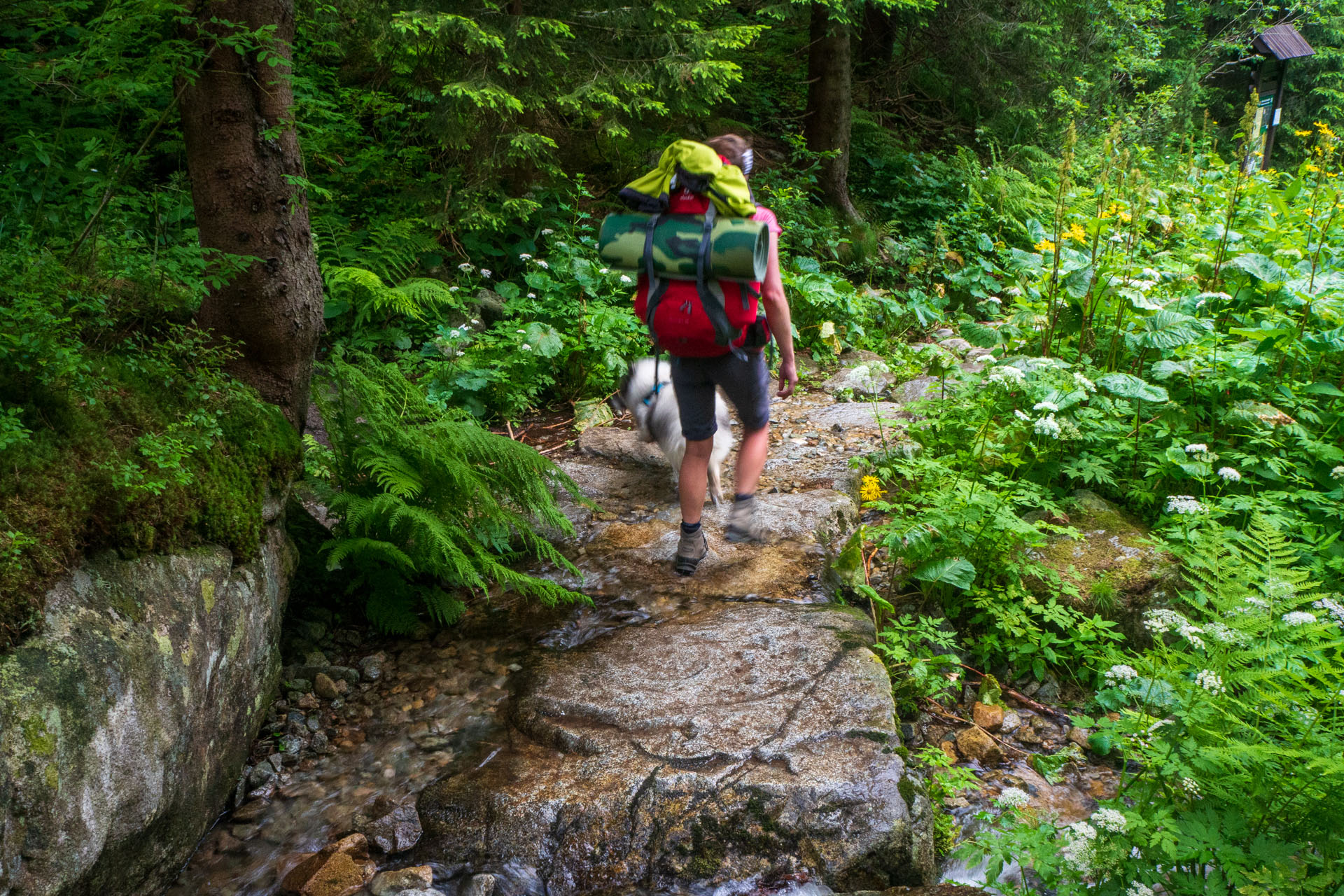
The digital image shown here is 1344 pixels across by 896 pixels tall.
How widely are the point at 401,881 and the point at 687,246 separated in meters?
2.56

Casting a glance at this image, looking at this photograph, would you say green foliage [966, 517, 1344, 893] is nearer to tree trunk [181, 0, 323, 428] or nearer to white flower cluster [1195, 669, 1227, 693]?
white flower cluster [1195, 669, 1227, 693]

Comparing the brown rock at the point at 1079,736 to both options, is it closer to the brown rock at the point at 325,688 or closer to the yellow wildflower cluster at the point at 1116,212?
the brown rock at the point at 325,688

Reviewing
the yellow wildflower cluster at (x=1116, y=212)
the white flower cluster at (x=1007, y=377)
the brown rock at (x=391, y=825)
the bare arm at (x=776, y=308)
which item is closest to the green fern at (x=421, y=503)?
the brown rock at (x=391, y=825)

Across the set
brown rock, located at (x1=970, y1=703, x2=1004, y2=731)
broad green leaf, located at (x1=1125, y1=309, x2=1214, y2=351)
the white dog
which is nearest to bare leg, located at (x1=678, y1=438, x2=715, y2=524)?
the white dog

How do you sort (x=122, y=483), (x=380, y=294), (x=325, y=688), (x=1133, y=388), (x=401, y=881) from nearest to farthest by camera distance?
(x=122, y=483)
(x=401, y=881)
(x=325, y=688)
(x=1133, y=388)
(x=380, y=294)

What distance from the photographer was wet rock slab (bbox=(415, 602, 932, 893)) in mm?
2662

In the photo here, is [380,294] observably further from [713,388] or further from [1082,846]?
[1082,846]

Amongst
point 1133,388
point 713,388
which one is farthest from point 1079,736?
point 713,388

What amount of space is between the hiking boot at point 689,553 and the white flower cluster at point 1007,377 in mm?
1814

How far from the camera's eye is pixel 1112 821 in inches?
85.5

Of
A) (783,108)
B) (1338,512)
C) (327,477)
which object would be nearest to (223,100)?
(327,477)

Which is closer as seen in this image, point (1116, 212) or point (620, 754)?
point (620, 754)

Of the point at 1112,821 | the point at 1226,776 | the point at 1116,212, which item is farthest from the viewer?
the point at 1116,212

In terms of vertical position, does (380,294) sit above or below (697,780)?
above
